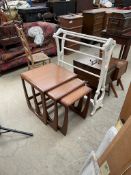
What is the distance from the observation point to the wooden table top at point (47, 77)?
66.0 inches

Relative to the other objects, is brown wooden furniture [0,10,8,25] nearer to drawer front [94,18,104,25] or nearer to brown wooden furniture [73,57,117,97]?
brown wooden furniture [73,57,117,97]

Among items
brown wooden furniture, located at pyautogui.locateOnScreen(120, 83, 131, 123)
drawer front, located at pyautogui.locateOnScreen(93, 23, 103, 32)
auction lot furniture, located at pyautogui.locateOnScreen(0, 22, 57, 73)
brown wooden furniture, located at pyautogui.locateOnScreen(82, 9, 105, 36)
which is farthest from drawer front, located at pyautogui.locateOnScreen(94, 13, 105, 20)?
brown wooden furniture, located at pyautogui.locateOnScreen(120, 83, 131, 123)

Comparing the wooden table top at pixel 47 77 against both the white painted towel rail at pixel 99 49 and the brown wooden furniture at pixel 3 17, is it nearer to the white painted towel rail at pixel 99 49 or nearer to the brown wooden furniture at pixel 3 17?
the white painted towel rail at pixel 99 49

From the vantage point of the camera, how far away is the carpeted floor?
58.6 inches

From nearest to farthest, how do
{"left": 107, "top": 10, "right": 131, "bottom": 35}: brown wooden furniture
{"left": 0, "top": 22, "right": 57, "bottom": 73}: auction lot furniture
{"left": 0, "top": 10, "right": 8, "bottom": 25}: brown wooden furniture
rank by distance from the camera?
{"left": 107, "top": 10, "right": 131, "bottom": 35}: brown wooden furniture, {"left": 0, "top": 22, "right": 57, "bottom": 73}: auction lot furniture, {"left": 0, "top": 10, "right": 8, "bottom": 25}: brown wooden furniture

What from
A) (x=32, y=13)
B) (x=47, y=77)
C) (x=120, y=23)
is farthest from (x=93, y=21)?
(x=47, y=77)

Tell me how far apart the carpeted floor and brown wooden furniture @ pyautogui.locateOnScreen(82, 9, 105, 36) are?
2.33 meters

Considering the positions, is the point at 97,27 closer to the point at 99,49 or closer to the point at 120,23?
the point at 120,23

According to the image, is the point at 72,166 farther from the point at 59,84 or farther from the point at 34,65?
the point at 34,65

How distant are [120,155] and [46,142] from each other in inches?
38.8

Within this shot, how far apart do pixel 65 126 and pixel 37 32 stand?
2147 millimetres

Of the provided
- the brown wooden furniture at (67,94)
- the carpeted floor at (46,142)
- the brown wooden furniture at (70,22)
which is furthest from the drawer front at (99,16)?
the brown wooden furniture at (67,94)

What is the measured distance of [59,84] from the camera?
170 cm

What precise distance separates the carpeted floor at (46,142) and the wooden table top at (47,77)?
0.52 meters
